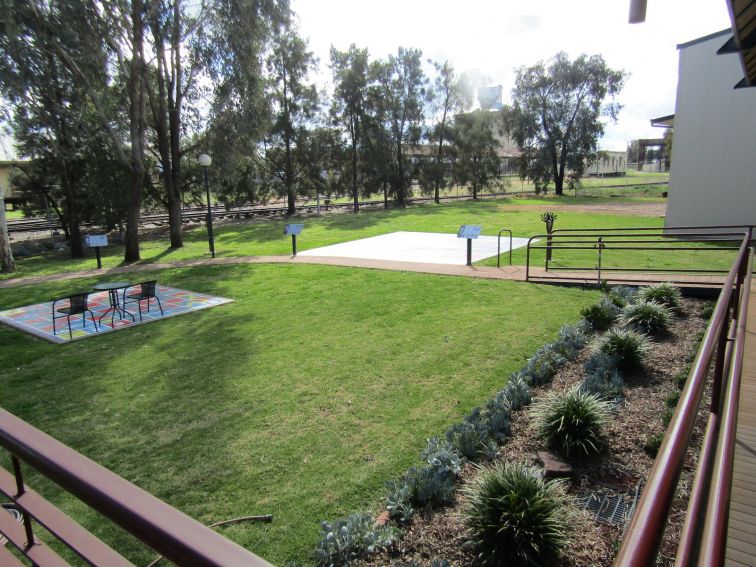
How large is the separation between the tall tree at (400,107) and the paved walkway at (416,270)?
78.6 feet

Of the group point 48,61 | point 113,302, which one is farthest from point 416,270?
point 48,61

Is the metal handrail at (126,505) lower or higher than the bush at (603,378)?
higher

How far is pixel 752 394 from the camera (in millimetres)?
4355

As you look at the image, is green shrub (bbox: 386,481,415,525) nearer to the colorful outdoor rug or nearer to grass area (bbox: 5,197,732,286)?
the colorful outdoor rug

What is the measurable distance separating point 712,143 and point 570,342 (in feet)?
46.7

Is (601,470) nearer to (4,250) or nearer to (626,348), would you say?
(626,348)

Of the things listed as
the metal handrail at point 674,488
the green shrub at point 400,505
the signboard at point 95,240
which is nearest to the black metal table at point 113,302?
the signboard at point 95,240

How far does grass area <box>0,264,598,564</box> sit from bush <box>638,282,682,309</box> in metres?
1.17

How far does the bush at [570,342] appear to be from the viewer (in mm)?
6320

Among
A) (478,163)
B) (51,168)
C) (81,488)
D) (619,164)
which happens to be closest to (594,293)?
(81,488)

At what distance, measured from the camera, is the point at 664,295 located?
796cm

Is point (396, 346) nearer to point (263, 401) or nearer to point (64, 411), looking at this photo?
point (263, 401)

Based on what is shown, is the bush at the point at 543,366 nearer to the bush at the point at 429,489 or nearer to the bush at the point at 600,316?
the bush at the point at 600,316

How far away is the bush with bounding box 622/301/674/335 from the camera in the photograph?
6965 mm
